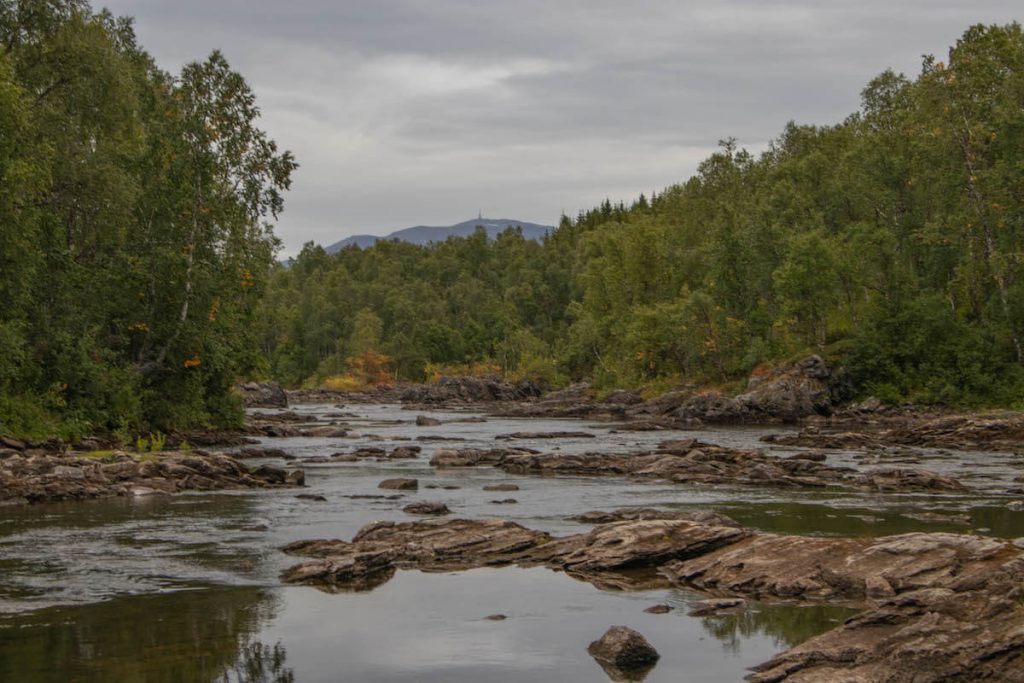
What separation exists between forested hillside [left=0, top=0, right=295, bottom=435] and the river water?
1497cm

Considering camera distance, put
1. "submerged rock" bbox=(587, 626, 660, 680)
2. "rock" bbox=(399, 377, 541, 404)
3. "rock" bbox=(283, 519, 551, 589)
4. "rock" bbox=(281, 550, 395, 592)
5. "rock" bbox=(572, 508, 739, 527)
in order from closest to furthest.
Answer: "submerged rock" bbox=(587, 626, 660, 680), "rock" bbox=(281, 550, 395, 592), "rock" bbox=(283, 519, 551, 589), "rock" bbox=(572, 508, 739, 527), "rock" bbox=(399, 377, 541, 404)

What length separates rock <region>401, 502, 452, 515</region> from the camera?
29491mm

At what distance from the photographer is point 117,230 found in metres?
49.3

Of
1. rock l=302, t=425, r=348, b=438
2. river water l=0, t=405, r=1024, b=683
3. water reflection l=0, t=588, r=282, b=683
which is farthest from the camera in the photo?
rock l=302, t=425, r=348, b=438

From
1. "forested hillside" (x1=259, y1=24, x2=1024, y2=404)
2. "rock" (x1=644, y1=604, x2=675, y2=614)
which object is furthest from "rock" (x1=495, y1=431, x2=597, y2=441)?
"rock" (x1=644, y1=604, x2=675, y2=614)

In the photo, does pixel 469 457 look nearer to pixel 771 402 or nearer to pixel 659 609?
pixel 659 609

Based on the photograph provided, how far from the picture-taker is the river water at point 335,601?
52.2 ft

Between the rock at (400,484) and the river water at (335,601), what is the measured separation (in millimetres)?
1296

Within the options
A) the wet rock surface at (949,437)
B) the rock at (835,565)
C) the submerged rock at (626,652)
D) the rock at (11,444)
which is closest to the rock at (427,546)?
the rock at (835,565)

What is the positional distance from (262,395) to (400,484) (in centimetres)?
8049

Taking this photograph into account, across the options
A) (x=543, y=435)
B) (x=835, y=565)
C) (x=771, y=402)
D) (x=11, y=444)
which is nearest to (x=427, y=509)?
(x=835, y=565)

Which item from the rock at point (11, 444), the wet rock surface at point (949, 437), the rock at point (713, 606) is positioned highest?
the rock at point (11, 444)

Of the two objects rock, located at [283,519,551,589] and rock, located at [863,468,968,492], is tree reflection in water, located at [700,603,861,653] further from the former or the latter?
rock, located at [863,468,968,492]

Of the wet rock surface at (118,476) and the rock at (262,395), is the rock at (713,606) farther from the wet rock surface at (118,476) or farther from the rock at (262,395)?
the rock at (262,395)
